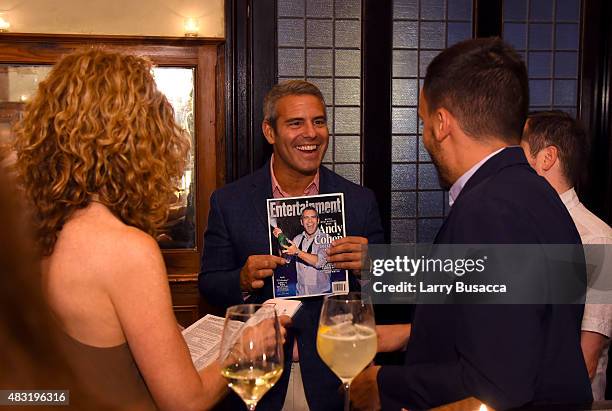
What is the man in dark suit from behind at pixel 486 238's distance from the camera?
1.21m

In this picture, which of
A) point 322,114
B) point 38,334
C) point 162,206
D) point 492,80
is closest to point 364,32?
point 322,114

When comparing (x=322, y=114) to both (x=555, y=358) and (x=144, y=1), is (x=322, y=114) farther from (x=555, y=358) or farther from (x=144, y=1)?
(x=144, y=1)

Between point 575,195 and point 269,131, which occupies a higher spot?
point 269,131

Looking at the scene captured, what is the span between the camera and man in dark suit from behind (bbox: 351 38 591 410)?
121cm

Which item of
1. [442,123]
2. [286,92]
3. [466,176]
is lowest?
[466,176]

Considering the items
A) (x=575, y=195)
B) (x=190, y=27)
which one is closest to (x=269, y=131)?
(x=575, y=195)

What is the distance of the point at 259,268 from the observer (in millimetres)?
2305

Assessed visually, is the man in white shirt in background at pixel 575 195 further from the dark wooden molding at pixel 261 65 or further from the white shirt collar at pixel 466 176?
the dark wooden molding at pixel 261 65

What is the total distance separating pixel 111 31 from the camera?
4242 mm

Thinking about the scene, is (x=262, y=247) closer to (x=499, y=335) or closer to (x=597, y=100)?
(x=499, y=335)

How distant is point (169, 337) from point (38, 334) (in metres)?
0.59

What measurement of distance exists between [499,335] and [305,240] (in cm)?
123

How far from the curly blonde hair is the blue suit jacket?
1200mm

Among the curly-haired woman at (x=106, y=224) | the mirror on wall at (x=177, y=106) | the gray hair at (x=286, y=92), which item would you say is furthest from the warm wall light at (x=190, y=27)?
the curly-haired woman at (x=106, y=224)
